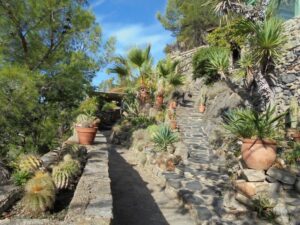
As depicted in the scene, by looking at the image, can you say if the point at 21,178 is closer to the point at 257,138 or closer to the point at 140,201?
the point at 140,201

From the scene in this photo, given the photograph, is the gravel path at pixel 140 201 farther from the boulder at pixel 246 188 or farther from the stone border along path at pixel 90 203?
the boulder at pixel 246 188

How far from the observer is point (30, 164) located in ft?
16.6

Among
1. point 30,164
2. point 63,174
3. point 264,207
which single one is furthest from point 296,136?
point 30,164

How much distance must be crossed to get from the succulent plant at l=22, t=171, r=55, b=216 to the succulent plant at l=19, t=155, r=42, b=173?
813 mm

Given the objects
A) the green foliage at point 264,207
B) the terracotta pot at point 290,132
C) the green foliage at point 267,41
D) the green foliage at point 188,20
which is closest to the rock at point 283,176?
the green foliage at point 264,207

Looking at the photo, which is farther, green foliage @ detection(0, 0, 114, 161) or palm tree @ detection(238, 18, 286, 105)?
green foliage @ detection(0, 0, 114, 161)

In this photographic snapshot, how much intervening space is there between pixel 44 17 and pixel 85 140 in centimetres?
341

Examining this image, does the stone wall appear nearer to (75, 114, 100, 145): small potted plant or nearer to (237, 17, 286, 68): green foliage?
(237, 17, 286, 68): green foliage

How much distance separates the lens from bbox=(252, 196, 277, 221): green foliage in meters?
5.13

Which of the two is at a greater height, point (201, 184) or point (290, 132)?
point (290, 132)

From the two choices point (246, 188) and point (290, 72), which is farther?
point (290, 72)

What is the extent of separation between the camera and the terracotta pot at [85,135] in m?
8.38

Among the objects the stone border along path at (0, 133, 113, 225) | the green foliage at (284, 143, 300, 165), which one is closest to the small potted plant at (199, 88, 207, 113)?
the green foliage at (284, 143, 300, 165)

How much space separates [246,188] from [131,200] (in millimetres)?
2300
